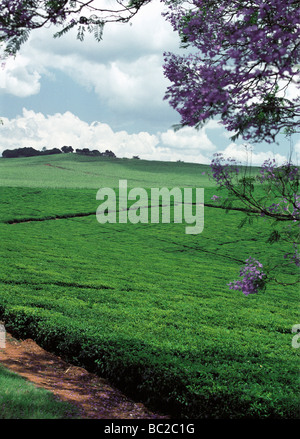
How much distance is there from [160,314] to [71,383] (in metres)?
4.36

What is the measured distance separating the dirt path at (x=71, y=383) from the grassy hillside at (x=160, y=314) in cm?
27

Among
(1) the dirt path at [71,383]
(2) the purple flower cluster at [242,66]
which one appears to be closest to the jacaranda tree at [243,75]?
(2) the purple flower cluster at [242,66]

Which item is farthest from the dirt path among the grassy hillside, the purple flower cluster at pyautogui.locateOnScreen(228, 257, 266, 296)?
the purple flower cluster at pyautogui.locateOnScreen(228, 257, 266, 296)

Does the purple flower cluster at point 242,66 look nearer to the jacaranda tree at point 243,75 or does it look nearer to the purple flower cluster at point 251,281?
the jacaranda tree at point 243,75

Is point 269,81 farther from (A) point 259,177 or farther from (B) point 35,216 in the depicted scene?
(B) point 35,216

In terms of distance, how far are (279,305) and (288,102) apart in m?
11.2

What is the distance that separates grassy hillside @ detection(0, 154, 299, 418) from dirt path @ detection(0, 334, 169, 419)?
27 cm

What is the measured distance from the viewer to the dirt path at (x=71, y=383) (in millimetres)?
6684

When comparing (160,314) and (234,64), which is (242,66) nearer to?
(234,64)

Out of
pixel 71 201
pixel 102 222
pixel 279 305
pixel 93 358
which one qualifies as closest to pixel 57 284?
pixel 93 358

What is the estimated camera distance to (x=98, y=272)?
16922mm

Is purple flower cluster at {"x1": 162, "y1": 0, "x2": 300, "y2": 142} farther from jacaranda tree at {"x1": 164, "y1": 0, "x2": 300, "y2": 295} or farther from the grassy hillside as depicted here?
the grassy hillside

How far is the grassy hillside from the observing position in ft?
24.3

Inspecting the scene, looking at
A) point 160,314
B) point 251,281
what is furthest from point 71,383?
point 160,314
